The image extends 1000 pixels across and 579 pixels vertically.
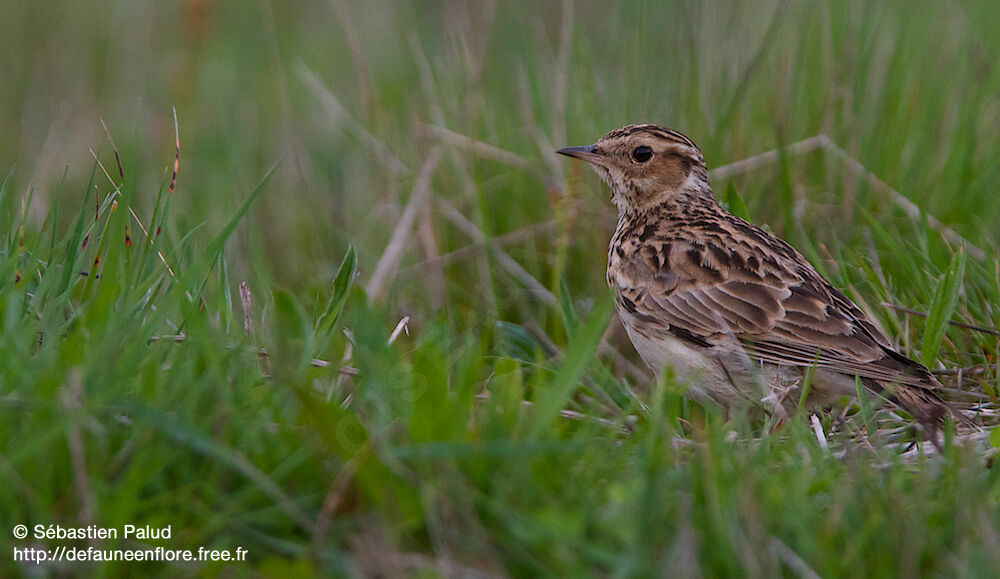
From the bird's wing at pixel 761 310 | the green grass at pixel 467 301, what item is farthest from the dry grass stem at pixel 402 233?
the bird's wing at pixel 761 310

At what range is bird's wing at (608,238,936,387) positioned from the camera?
13.9ft

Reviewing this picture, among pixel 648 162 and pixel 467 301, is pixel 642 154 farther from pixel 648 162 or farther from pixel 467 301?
pixel 467 301

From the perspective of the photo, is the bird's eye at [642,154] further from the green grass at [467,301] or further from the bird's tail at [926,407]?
the bird's tail at [926,407]

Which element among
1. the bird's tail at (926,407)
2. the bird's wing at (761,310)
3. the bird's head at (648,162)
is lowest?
the bird's tail at (926,407)

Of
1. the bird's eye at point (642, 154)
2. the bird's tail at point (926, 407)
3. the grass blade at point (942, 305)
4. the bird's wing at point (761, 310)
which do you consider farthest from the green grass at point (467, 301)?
the bird's eye at point (642, 154)

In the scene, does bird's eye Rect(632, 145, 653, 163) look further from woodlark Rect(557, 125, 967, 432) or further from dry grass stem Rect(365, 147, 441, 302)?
dry grass stem Rect(365, 147, 441, 302)

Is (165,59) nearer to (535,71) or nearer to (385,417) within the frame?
(535,71)

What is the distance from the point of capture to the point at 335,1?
22.7 feet

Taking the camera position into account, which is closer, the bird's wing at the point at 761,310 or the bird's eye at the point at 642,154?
the bird's wing at the point at 761,310

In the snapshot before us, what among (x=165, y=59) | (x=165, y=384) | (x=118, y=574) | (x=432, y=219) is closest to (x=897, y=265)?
(x=432, y=219)

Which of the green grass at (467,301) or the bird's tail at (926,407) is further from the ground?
the green grass at (467,301)

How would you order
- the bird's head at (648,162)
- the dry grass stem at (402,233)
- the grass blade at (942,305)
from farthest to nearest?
the dry grass stem at (402,233) → the bird's head at (648,162) → the grass blade at (942,305)

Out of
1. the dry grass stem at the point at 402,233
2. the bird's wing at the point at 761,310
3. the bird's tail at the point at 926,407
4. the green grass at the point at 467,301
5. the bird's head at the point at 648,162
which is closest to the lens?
the green grass at the point at 467,301

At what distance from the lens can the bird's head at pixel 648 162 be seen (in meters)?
5.67
